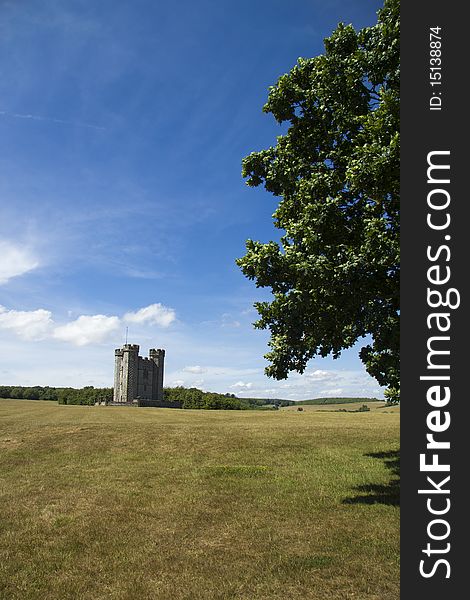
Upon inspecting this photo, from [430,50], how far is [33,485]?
19.2m

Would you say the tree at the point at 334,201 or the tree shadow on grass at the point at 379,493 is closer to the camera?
the tree at the point at 334,201

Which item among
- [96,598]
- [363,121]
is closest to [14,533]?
[96,598]

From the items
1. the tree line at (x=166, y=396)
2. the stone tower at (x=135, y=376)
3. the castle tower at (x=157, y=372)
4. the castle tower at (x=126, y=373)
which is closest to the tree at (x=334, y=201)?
the tree line at (x=166, y=396)

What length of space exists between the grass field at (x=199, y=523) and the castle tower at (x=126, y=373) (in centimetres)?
11434

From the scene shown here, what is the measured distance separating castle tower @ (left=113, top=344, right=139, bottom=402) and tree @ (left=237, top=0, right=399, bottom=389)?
12674cm

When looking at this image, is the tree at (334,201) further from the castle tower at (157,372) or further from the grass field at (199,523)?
the castle tower at (157,372)

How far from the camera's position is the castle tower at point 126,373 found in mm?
137625

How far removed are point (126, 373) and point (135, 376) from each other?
317cm

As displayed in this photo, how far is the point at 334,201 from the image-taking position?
1377cm

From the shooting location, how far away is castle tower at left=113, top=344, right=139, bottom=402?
452 feet

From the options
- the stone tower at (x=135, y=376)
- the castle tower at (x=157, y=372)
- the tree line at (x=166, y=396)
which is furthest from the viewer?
the castle tower at (x=157, y=372)

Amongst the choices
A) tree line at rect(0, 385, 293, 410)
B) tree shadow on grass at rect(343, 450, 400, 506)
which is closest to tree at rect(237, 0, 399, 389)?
tree shadow on grass at rect(343, 450, 400, 506)

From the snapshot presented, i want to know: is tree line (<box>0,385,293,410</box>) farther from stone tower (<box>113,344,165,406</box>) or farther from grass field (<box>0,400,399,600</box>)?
grass field (<box>0,400,399,600</box>)

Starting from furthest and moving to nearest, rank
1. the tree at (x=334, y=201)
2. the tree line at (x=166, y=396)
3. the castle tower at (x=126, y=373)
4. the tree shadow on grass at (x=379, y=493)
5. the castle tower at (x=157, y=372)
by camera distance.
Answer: the castle tower at (x=157, y=372)
the castle tower at (x=126, y=373)
the tree line at (x=166, y=396)
the tree shadow on grass at (x=379, y=493)
the tree at (x=334, y=201)
